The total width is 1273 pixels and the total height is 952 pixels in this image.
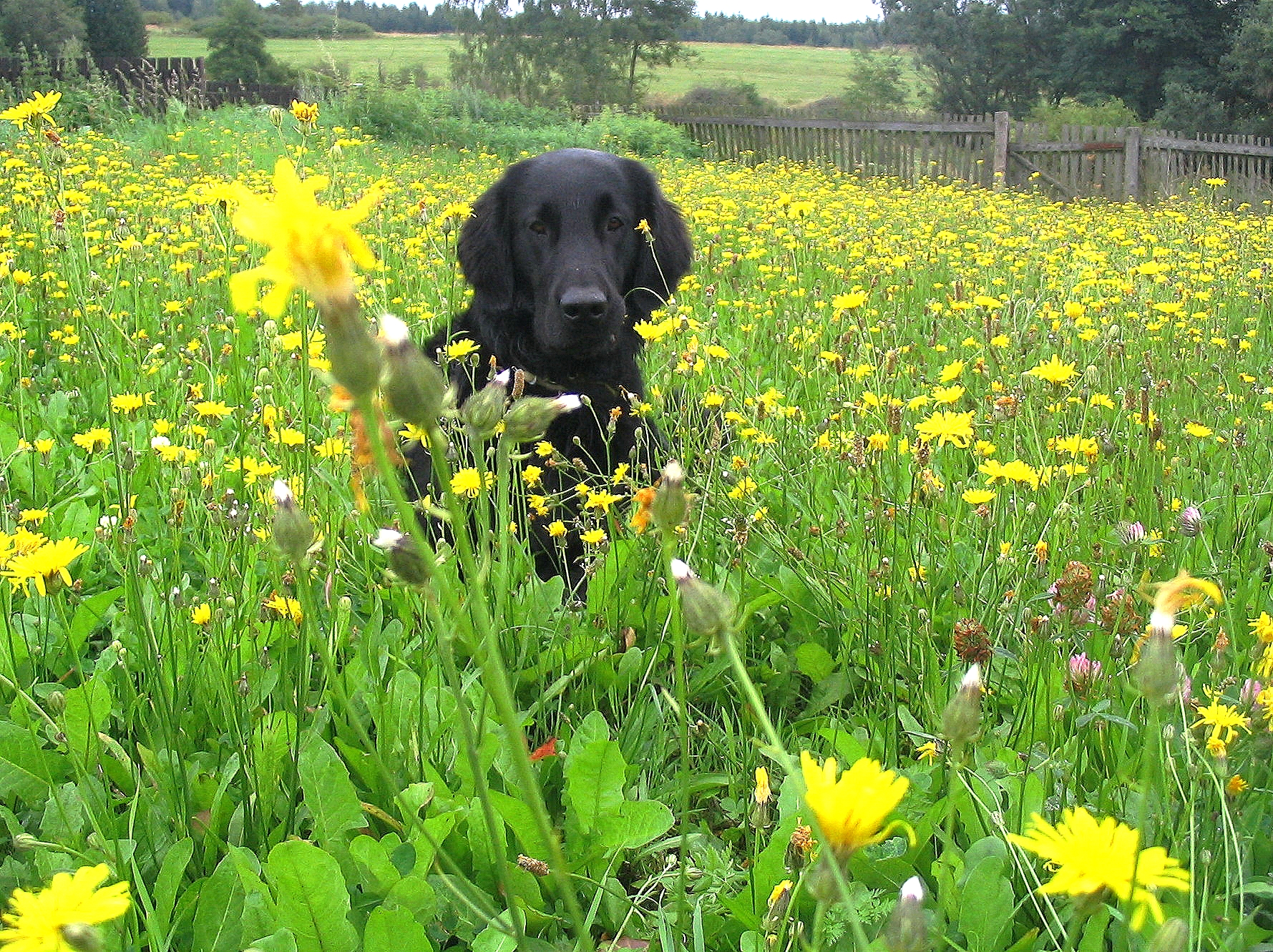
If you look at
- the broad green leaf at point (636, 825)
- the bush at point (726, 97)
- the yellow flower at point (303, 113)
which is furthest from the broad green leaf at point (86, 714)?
the bush at point (726, 97)

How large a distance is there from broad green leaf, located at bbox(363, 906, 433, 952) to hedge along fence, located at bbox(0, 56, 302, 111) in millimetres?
10338

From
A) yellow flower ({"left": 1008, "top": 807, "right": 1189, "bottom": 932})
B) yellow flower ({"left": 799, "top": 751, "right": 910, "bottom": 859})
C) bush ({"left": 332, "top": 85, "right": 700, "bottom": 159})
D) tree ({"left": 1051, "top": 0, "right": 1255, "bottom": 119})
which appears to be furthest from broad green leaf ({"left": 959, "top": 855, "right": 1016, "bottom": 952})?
tree ({"left": 1051, "top": 0, "right": 1255, "bottom": 119})

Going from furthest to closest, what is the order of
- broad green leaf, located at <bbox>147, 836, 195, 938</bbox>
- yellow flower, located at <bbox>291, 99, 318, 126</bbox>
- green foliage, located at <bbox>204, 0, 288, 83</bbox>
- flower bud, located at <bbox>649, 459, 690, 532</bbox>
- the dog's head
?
green foliage, located at <bbox>204, 0, 288, 83</bbox> < the dog's head < yellow flower, located at <bbox>291, 99, 318, 126</bbox> < broad green leaf, located at <bbox>147, 836, 195, 938</bbox> < flower bud, located at <bbox>649, 459, 690, 532</bbox>

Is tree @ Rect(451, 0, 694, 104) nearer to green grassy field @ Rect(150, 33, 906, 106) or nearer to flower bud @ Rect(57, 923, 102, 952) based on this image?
green grassy field @ Rect(150, 33, 906, 106)

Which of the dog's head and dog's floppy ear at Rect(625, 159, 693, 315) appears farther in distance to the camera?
dog's floppy ear at Rect(625, 159, 693, 315)

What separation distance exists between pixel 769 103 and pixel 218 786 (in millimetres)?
33644

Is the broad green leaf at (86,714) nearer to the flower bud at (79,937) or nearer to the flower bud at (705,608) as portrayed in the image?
the flower bud at (79,937)

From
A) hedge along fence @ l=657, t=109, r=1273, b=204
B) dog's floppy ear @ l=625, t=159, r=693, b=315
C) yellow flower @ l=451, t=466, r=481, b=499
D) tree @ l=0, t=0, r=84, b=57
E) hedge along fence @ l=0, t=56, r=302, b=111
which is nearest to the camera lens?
yellow flower @ l=451, t=466, r=481, b=499

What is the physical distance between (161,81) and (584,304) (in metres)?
11.1

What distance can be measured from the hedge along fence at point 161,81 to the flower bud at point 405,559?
1051 cm

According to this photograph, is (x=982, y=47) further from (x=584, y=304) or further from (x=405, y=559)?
(x=405, y=559)

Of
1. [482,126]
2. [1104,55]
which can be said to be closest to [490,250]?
[482,126]

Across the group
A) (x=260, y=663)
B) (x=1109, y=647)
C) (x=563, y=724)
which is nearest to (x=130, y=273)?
(x=260, y=663)

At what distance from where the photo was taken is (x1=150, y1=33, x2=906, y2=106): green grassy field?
38250 mm
